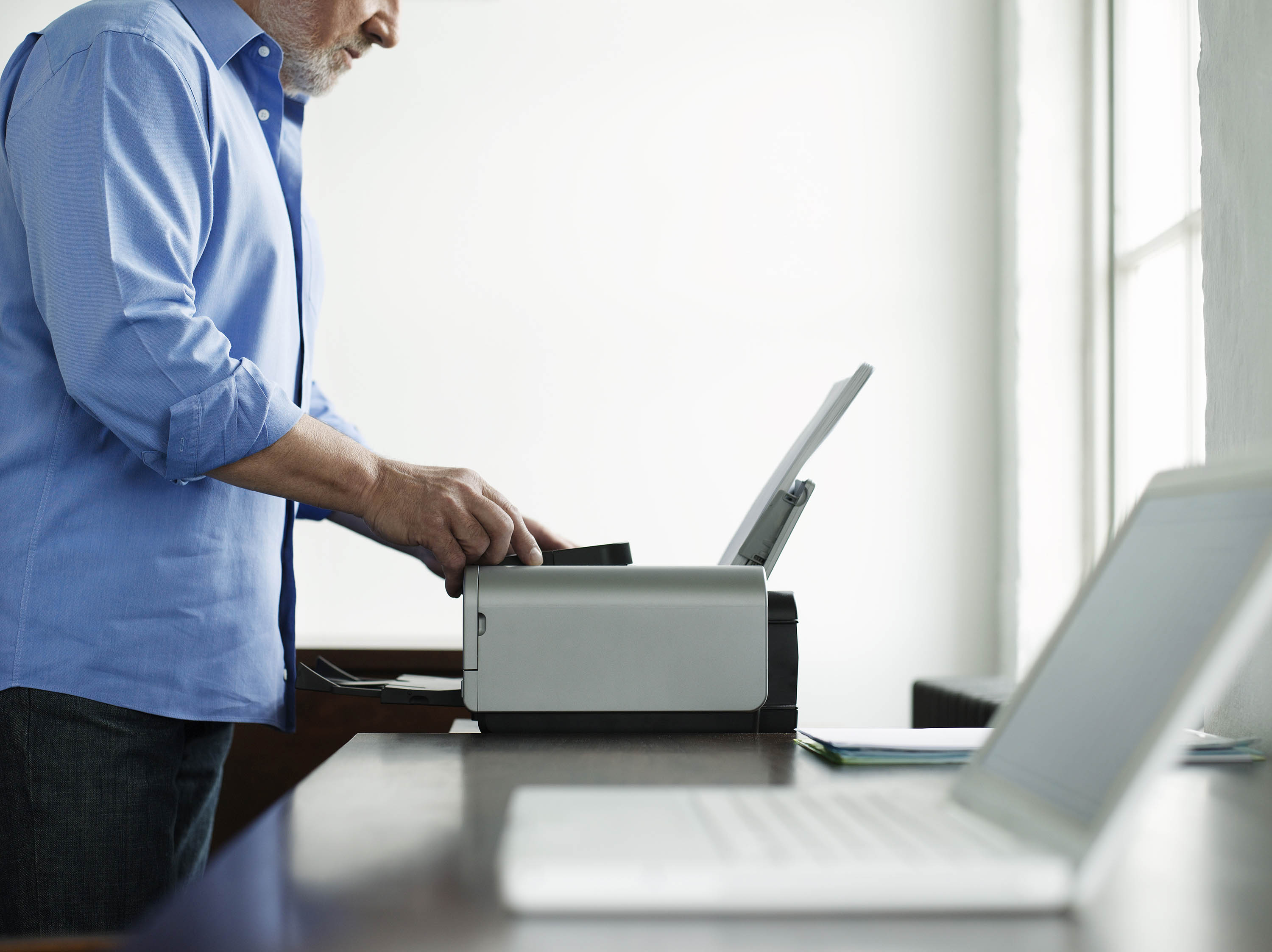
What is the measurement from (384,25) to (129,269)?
0.59 m

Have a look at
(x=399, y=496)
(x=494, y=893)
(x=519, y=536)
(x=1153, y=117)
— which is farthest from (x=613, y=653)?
(x=1153, y=117)

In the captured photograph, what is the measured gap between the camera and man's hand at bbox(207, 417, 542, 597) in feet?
3.16

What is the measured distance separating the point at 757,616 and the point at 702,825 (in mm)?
500

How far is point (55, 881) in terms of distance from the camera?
2.99 ft

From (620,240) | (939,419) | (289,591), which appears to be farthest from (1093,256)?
(289,591)

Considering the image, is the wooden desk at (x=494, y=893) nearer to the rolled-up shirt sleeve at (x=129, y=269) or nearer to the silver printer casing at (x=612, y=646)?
the silver printer casing at (x=612, y=646)

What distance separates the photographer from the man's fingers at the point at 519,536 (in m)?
1.02

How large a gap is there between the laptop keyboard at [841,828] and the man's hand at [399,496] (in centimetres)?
47

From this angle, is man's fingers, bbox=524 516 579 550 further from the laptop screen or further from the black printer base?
the laptop screen

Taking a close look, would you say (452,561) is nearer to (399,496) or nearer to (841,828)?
(399,496)

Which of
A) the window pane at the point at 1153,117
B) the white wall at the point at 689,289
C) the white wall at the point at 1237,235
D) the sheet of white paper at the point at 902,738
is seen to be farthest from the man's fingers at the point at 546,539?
the window pane at the point at 1153,117

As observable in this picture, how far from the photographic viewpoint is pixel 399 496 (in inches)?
39.3

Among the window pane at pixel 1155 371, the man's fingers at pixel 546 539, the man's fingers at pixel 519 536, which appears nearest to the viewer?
the man's fingers at pixel 519 536

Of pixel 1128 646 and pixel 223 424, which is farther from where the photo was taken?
pixel 223 424
